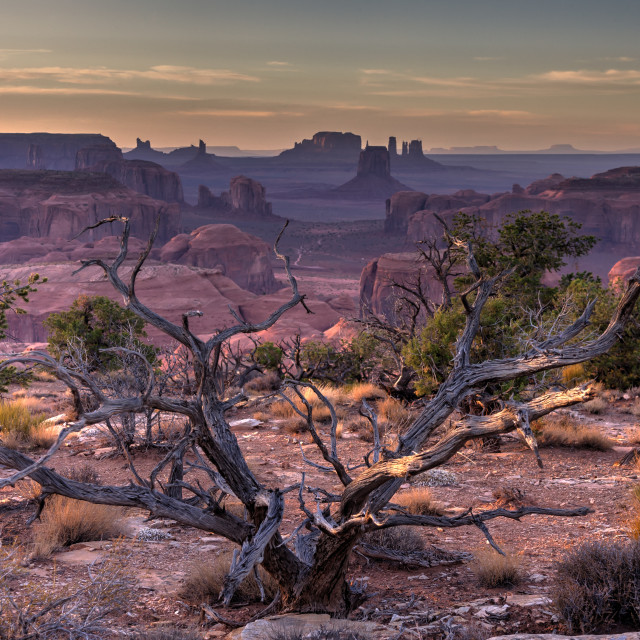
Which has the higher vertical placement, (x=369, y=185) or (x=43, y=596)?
(x=369, y=185)

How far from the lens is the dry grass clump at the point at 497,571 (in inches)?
209

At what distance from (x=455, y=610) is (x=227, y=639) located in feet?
5.79

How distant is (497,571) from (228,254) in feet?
295

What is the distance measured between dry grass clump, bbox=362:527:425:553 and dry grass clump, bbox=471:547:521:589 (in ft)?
3.18

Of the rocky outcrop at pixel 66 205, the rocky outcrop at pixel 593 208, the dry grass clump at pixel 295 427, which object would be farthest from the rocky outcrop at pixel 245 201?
the dry grass clump at pixel 295 427

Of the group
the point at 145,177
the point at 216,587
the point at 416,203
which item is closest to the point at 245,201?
the point at 145,177

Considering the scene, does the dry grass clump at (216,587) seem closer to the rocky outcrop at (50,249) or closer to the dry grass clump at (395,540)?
the dry grass clump at (395,540)

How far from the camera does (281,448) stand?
1119 centimetres

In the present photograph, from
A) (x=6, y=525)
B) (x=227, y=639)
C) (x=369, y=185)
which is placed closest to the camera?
(x=227, y=639)

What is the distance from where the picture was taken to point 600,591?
4312mm

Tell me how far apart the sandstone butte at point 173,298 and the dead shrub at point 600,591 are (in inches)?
1955

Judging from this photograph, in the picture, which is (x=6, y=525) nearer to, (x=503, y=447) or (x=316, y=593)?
(x=316, y=593)

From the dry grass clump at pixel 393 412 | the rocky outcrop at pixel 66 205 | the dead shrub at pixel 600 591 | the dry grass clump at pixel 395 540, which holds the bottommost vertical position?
the dry grass clump at pixel 393 412

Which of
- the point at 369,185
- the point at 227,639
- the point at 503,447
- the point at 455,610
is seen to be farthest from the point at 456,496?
the point at 369,185
